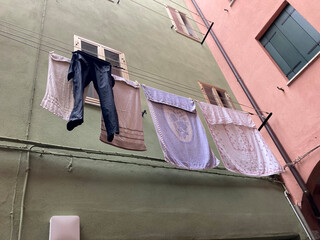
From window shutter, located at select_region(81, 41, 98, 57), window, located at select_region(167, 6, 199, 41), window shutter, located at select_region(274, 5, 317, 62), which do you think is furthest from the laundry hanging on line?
window, located at select_region(167, 6, 199, 41)

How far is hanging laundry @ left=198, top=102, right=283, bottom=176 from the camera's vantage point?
5297 mm

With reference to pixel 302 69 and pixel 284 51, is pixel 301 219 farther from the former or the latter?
pixel 284 51

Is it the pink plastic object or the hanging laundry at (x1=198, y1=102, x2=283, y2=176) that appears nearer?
the pink plastic object

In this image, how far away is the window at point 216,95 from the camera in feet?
25.6

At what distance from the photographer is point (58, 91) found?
3898mm

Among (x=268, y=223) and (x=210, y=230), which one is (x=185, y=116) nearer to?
(x=210, y=230)

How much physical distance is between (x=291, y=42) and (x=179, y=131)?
524cm

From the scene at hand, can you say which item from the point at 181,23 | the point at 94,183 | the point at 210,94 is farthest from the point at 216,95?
the point at 94,183

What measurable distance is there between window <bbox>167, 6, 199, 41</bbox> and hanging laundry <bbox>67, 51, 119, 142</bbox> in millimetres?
6175

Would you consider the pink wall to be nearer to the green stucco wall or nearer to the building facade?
the building facade

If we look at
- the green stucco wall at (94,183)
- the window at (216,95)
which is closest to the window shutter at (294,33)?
the window at (216,95)

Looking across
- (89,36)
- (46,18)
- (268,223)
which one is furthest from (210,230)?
(46,18)

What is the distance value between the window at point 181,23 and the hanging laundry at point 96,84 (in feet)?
20.3

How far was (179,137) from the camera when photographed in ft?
15.8
